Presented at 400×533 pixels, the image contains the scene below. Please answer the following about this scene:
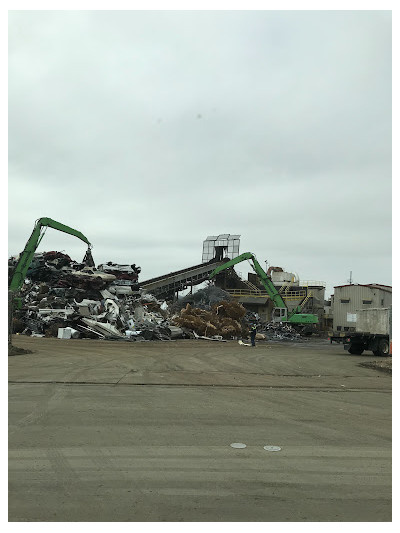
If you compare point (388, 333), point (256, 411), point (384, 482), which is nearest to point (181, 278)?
point (388, 333)

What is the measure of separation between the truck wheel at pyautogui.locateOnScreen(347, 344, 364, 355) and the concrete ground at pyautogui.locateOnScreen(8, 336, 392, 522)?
10.6 meters

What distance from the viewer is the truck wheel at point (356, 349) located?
23.2 metres

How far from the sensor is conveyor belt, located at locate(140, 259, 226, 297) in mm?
46844

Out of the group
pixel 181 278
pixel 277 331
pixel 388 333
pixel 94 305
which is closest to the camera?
pixel 388 333

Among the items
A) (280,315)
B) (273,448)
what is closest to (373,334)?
(273,448)

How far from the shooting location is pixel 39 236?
3111 centimetres

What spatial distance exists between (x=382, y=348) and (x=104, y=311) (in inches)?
609

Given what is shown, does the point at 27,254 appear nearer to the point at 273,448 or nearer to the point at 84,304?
the point at 84,304

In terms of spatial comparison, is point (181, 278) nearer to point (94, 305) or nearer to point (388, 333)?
point (94, 305)

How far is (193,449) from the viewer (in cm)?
625

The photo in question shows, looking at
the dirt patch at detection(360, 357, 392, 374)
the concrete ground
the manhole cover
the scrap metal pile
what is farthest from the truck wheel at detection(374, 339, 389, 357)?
the manhole cover
